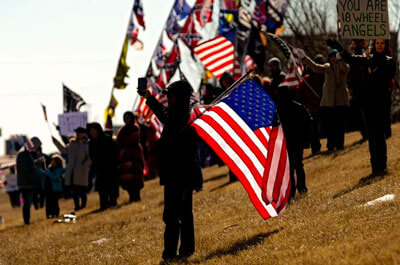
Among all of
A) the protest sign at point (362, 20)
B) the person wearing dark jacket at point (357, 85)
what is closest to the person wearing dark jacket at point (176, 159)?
the person wearing dark jacket at point (357, 85)

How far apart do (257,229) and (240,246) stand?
1.12m

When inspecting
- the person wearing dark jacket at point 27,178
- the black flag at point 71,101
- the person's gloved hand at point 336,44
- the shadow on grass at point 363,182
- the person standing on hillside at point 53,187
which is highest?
the person's gloved hand at point 336,44

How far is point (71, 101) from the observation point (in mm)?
30375

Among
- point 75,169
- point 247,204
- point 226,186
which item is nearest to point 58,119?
point 75,169

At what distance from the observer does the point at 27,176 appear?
20891mm

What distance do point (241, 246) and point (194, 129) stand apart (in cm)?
136

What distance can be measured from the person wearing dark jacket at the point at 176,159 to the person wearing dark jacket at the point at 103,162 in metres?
11.0

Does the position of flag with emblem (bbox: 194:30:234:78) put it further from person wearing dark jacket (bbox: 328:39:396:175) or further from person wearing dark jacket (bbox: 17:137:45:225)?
person wearing dark jacket (bbox: 328:39:396:175)

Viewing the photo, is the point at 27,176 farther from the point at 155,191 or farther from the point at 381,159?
the point at 381,159

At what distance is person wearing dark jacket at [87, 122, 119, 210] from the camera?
2127 centimetres

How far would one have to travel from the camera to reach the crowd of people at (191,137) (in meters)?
10.2

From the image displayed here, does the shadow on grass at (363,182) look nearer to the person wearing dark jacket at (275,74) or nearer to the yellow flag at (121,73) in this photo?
the person wearing dark jacket at (275,74)

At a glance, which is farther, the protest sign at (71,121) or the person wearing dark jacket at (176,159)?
the protest sign at (71,121)

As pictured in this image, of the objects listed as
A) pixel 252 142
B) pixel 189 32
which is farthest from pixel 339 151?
pixel 189 32
